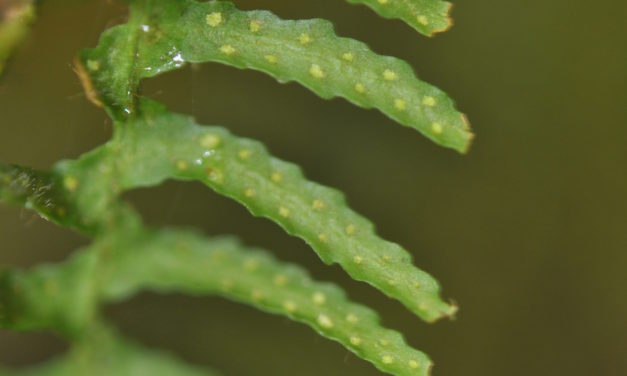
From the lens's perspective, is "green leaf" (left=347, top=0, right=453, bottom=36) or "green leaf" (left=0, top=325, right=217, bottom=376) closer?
"green leaf" (left=0, top=325, right=217, bottom=376)

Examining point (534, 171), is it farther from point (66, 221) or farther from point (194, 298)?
point (66, 221)

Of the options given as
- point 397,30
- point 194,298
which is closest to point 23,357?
point 194,298

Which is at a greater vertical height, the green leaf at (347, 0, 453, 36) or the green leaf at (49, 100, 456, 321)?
the green leaf at (347, 0, 453, 36)

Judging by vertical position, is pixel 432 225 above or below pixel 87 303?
above

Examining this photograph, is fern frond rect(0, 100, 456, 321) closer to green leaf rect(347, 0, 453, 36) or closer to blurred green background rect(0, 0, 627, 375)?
green leaf rect(347, 0, 453, 36)

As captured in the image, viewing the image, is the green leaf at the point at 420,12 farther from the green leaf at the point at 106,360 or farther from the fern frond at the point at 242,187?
the green leaf at the point at 106,360

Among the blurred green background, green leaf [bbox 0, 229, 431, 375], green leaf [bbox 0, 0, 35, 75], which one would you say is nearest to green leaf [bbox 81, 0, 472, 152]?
green leaf [bbox 0, 0, 35, 75]
